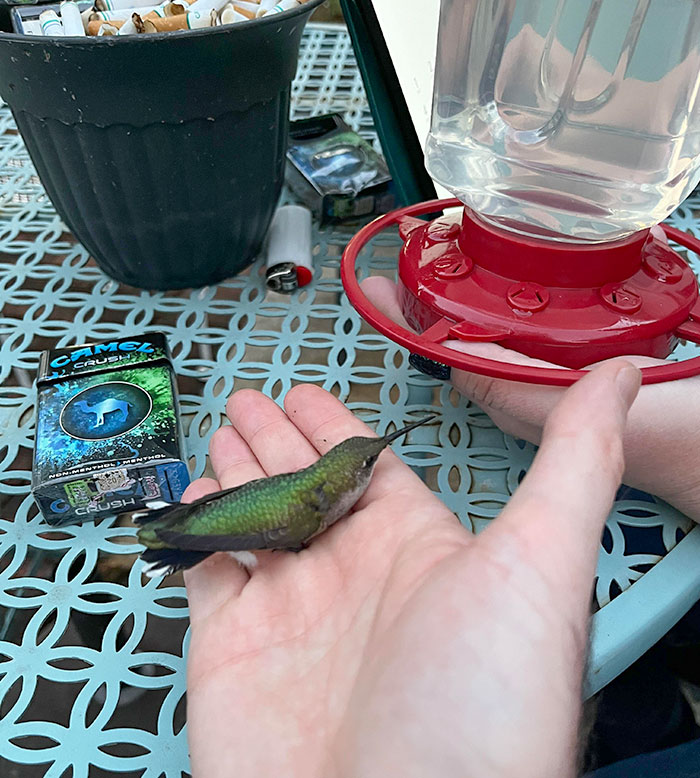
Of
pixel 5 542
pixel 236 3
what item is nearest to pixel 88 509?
pixel 5 542

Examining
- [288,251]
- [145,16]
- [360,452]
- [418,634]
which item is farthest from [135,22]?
[418,634]

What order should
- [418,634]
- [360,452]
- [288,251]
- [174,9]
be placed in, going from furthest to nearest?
[288,251] → [174,9] → [360,452] → [418,634]

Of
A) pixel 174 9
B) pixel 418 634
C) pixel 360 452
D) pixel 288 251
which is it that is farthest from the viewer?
pixel 288 251

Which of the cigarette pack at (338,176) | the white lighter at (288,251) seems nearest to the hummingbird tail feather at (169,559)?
the white lighter at (288,251)

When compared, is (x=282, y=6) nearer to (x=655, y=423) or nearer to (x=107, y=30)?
(x=107, y=30)

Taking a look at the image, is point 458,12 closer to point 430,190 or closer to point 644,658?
point 430,190

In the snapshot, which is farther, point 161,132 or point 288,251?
point 288,251
